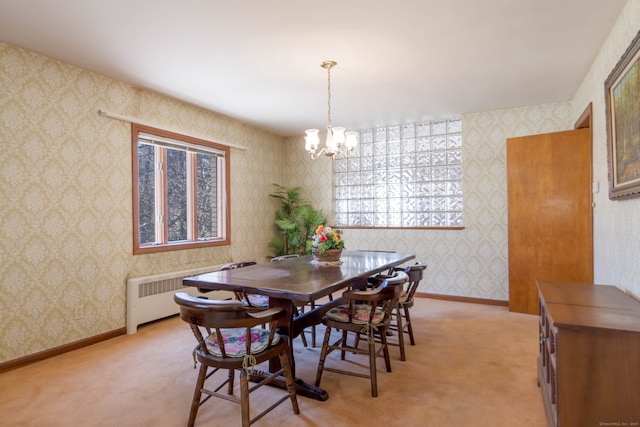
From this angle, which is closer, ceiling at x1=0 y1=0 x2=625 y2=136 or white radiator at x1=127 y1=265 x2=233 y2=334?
ceiling at x1=0 y1=0 x2=625 y2=136

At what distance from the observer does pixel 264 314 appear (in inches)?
77.0

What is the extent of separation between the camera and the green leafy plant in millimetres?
5754

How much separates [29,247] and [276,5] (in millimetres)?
2720

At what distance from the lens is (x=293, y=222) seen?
19.2 ft

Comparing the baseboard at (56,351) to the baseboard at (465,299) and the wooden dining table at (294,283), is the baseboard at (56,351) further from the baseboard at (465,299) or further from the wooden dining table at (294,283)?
the baseboard at (465,299)

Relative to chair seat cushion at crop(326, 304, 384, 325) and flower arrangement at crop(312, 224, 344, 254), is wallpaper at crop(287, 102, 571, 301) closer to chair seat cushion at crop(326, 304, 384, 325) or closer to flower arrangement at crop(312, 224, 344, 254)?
flower arrangement at crop(312, 224, 344, 254)

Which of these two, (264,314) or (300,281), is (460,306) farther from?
(264,314)

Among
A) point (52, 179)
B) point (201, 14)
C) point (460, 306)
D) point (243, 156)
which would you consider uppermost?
point (201, 14)

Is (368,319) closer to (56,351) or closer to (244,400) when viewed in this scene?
(244,400)

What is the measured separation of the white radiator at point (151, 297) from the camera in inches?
145

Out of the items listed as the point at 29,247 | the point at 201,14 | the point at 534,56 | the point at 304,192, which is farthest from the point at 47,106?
the point at 534,56

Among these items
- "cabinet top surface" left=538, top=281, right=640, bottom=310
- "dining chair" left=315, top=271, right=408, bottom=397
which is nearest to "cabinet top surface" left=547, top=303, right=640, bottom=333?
"cabinet top surface" left=538, top=281, right=640, bottom=310

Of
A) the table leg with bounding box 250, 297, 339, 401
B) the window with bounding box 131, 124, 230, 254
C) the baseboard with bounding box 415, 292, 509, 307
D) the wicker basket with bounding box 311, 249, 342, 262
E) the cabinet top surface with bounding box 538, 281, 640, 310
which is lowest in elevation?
the baseboard with bounding box 415, 292, 509, 307

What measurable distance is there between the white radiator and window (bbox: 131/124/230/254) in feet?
1.07
